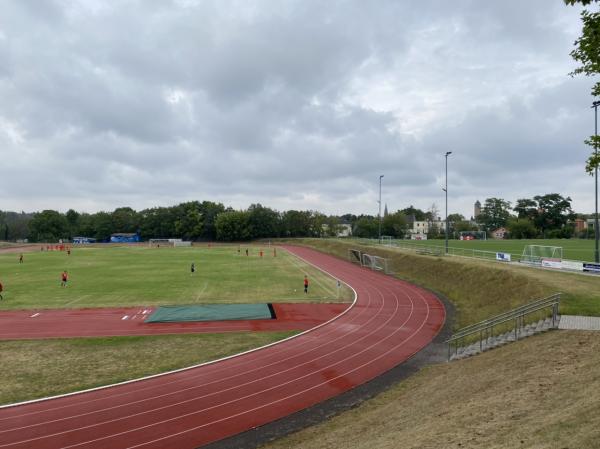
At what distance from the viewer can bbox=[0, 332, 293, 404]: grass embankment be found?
1612 centimetres

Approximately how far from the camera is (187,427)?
13.1 metres

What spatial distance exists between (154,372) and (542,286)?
23095mm

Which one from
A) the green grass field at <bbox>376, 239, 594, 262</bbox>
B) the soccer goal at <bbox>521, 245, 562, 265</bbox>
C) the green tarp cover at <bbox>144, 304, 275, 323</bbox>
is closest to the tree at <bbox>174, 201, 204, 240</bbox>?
the green grass field at <bbox>376, 239, 594, 262</bbox>

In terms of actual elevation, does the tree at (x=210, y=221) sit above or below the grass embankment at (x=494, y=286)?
above

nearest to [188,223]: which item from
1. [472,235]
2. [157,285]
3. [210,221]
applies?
[210,221]

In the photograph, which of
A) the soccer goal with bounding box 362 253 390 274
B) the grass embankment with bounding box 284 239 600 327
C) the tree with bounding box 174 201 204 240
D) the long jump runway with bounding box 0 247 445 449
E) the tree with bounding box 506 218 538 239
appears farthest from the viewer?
the tree with bounding box 174 201 204 240

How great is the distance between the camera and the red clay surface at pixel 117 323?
76.4ft

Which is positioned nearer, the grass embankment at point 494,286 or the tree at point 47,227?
the grass embankment at point 494,286

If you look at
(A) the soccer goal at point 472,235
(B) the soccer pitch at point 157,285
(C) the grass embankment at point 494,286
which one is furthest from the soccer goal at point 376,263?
(A) the soccer goal at point 472,235

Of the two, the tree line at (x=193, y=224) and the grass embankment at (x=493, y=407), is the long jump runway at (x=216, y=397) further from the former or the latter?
the tree line at (x=193, y=224)

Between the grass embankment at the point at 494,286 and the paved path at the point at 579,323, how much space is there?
3.50ft

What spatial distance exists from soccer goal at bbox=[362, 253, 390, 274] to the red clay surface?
69.7ft

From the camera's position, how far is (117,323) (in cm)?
2523

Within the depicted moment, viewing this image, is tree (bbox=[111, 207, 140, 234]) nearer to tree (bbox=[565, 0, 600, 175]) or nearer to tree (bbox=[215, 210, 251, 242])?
tree (bbox=[215, 210, 251, 242])
